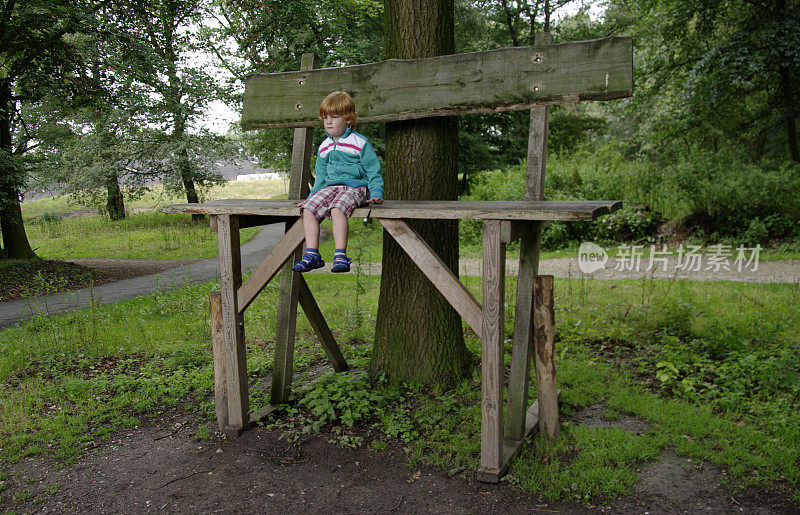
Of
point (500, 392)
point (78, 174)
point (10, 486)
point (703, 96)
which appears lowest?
point (10, 486)

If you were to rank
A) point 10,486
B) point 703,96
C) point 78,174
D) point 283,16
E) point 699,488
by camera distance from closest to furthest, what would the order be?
1. point 699,488
2. point 10,486
3. point 703,96
4. point 283,16
5. point 78,174

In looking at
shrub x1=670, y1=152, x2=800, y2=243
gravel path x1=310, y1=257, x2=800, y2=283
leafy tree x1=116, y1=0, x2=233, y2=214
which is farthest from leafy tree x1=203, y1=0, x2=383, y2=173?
shrub x1=670, y1=152, x2=800, y2=243

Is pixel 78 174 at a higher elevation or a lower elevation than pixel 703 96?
lower

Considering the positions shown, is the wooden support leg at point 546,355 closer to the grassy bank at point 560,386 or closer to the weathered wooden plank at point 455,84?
the grassy bank at point 560,386

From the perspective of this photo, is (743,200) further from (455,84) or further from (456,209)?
(456,209)

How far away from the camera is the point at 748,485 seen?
3.24 m

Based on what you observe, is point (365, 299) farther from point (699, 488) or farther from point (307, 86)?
point (699, 488)

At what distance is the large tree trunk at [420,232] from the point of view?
438 cm

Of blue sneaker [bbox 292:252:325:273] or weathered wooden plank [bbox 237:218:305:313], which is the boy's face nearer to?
weathered wooden plank [bbox 237:218:305:313]

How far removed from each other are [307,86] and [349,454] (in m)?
2.67

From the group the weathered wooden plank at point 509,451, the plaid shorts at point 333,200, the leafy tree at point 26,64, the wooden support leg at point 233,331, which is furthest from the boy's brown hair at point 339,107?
the leafy tree at point 26,64

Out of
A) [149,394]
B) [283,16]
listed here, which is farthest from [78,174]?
[149,394]

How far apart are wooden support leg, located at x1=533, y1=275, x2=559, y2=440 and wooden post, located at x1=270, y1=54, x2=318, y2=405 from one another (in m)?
1.85

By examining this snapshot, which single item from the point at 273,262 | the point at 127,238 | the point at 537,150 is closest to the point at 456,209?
the point at 537,150
